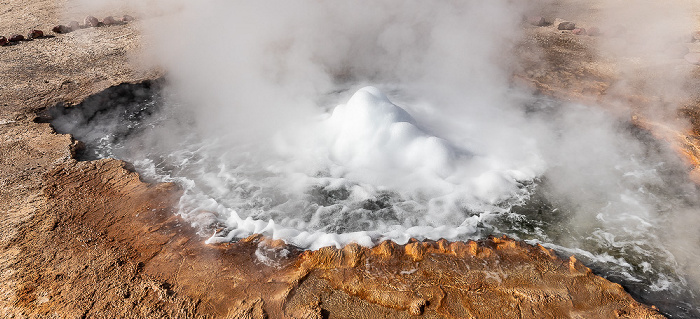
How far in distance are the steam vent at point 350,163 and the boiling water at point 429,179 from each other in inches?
1.0

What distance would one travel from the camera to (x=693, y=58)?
5.63 meters

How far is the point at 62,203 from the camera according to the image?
3.03 m

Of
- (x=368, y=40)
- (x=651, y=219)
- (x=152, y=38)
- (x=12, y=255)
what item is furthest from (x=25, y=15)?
(x=651, y=219)

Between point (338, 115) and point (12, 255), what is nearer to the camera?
A: point (12, 255)

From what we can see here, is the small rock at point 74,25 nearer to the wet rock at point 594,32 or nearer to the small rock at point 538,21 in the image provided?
the small rock at point 538,21

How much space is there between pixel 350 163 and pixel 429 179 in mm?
832

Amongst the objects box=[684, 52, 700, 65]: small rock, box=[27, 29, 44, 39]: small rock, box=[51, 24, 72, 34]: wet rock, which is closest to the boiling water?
box=[684, 52, 700, 65]: small rock

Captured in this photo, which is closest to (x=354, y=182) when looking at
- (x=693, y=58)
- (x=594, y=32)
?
(x=693, y=58)

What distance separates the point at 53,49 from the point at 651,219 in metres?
8.45

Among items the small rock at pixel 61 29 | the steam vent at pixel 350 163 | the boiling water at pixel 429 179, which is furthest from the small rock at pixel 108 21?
the boiling water at pixel 429 179

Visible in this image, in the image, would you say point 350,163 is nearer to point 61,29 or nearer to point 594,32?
point 594,32

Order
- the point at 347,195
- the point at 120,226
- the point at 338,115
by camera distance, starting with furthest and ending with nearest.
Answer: the point at 338,115
the point at 347,195
the point at 120,226

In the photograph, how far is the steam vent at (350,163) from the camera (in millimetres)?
2346

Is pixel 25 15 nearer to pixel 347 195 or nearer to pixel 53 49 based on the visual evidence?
pixel 53 49
